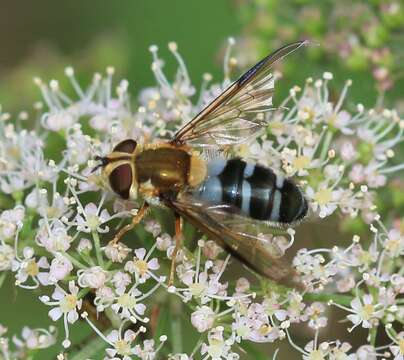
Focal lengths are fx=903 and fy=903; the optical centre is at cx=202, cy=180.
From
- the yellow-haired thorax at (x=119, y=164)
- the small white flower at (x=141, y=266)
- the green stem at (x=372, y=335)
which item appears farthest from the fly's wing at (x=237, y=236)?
the green stem at (x=372, y=335)

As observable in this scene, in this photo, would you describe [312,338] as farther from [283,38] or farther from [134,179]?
[283,38]

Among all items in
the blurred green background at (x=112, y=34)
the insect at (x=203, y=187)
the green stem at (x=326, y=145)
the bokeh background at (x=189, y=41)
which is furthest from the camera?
the blurred green background at (x=112, y=34)

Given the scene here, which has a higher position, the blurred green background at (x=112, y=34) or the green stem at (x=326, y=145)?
Result: the blurred green background at (x=112, y=34)

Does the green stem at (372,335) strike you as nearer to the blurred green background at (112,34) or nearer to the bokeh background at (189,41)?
the bokeh background at (189,41)

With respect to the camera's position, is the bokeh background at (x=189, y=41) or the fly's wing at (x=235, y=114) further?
the bokeh background at (x=189, y=41)

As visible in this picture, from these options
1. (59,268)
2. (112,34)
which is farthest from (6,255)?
(112,34)

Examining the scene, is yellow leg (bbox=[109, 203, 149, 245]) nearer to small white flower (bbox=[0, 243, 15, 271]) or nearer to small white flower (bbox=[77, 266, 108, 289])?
small white flower (bbox=[77, 266, 108, 289])

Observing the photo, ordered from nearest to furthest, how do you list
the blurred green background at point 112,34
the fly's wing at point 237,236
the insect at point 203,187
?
the fly's wing at point 237,236, the insect at point 203,187, the blurred green background at point 112,34

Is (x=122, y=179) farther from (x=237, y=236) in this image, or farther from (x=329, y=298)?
(x=329, y=298)
